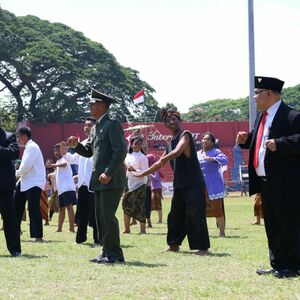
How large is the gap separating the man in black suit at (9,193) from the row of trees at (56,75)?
1869 inches

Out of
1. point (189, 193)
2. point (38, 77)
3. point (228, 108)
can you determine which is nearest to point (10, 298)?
point (189, 193)

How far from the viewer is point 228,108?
109688 millimetres

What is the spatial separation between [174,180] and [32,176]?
3.07 m

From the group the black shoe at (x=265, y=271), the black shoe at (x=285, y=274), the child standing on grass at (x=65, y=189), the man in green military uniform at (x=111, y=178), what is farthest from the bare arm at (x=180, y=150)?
the child standing on grass at (x=65, y=189)

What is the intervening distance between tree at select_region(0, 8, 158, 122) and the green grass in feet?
154

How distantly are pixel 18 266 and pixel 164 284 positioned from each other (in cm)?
236

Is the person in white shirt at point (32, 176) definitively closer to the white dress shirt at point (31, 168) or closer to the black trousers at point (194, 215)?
the white dress shirt at point (31, 168)

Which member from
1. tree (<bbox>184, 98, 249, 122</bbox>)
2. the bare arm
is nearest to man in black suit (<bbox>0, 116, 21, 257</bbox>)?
the bare arm

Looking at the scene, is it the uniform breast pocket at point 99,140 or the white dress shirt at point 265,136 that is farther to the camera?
the uniform breast pocket at point 99,140

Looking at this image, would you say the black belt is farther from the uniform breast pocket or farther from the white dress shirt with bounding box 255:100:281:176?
the uniform breast pocket

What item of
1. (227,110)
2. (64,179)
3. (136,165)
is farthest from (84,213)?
(227,110)

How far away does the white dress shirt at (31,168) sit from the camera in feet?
41.9

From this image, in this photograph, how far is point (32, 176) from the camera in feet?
42.5

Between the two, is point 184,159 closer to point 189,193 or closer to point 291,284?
point 189,193
